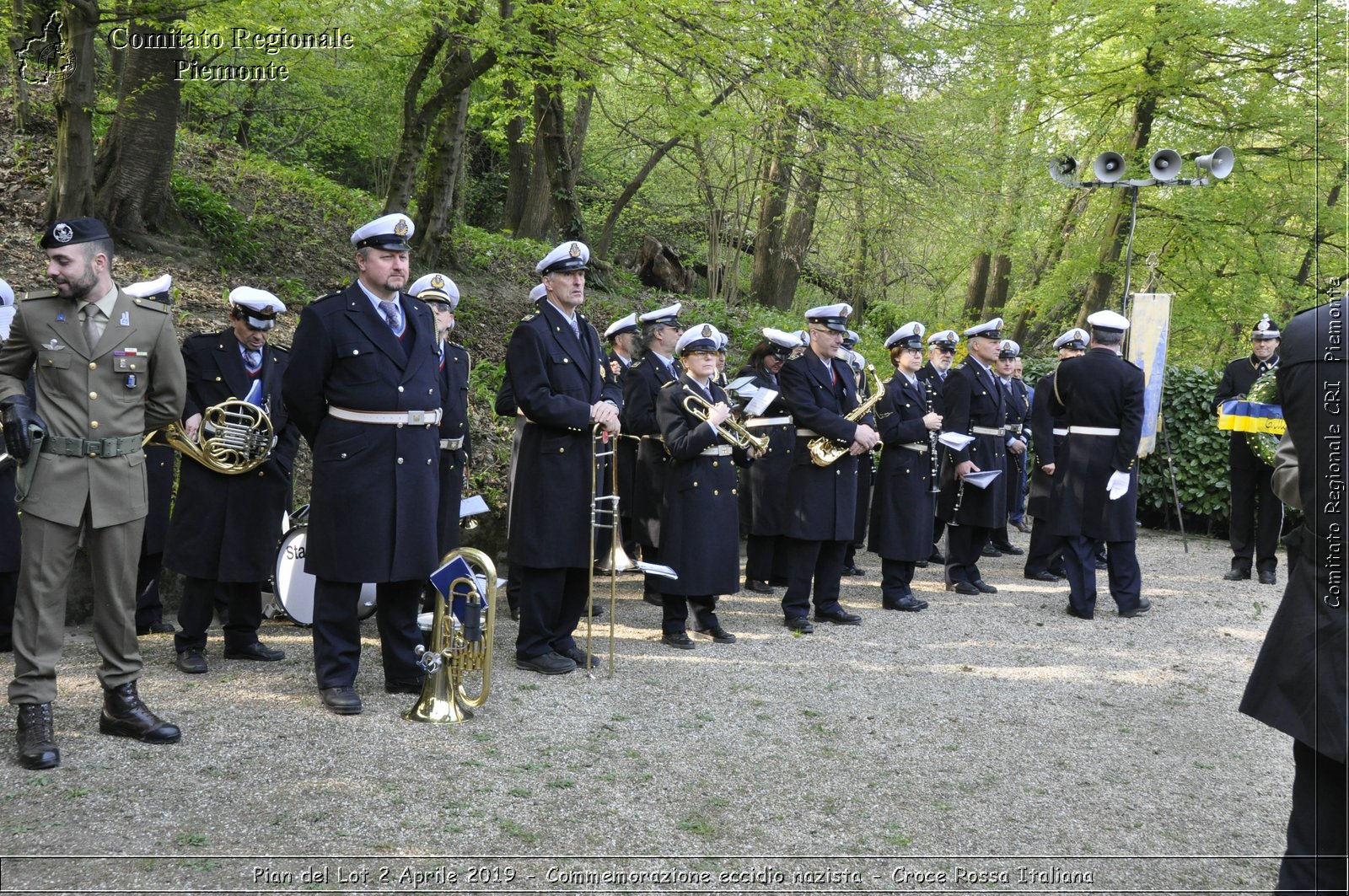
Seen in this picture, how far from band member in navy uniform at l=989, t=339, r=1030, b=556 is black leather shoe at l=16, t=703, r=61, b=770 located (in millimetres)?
9255

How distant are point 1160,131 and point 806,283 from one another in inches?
309

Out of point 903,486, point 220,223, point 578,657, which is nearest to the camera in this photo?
point 578,657

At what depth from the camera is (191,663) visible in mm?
6309

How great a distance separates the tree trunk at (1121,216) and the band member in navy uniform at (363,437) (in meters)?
15.4

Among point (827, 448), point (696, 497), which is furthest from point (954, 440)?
point (696, 497)

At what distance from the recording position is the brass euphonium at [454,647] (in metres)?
5.69

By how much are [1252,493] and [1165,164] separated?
3636 millimetres

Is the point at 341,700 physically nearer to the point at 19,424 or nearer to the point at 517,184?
the point at 19,424

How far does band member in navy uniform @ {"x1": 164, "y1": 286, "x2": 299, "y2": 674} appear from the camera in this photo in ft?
21.0

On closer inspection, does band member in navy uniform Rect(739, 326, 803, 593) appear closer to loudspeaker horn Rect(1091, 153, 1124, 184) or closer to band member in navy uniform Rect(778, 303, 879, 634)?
band member in navy uniform Rect(778, 303, 879, 634)

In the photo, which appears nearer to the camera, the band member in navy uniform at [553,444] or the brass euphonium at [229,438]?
the brass euphonium at [229,438]

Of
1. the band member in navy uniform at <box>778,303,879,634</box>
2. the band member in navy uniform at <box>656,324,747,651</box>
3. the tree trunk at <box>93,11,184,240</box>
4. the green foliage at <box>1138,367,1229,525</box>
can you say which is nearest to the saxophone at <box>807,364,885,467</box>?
the band member in navy uniform at <box>778,303,879,634</box>

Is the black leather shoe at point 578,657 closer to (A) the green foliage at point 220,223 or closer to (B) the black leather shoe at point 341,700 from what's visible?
(B) the black leather shoe at point 341,700

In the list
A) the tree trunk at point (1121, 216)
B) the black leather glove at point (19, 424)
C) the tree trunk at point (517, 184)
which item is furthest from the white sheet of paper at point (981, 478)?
the tree trunk at point (517, 184)
